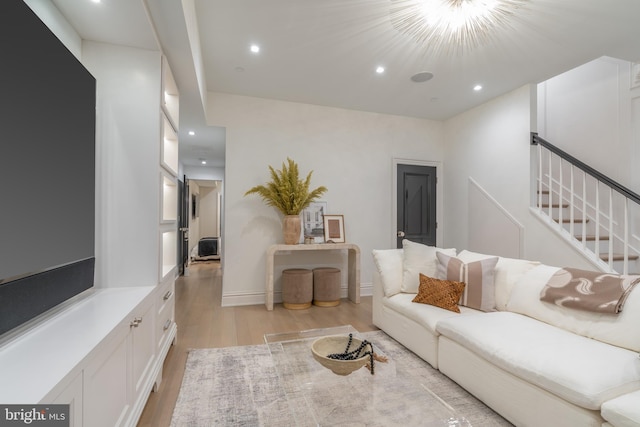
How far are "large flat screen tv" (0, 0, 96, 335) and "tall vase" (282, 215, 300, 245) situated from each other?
2.41m

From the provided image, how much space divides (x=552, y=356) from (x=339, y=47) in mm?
2912

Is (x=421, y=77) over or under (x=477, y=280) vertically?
over

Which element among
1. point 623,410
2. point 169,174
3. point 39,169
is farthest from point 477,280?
point 39,169

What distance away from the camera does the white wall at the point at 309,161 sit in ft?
13.3

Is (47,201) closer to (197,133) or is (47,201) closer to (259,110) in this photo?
(259,110)

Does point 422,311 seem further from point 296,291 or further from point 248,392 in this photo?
point 296,291

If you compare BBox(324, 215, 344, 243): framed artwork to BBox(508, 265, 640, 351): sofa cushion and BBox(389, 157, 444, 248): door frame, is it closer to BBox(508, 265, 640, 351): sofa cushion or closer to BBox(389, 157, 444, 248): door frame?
BBox(389, 157, 444, 248): door frame

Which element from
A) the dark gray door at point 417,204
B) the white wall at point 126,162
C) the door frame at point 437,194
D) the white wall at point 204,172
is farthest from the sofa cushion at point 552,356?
the white wall at point 204,172

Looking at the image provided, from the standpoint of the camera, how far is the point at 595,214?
3.67 meters

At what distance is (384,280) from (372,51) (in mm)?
2281

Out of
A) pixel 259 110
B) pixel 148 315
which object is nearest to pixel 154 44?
pixel 148 315

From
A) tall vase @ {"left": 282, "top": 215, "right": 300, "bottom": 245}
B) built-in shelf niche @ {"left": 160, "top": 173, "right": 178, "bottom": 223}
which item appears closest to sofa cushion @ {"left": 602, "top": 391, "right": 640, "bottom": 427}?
built-in shelf niche @ {"left": 160, "top": 173, "right": 178, "bottom": 223}

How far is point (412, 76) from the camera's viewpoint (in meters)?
3.54

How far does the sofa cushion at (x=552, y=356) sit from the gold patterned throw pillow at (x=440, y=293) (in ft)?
1.00
